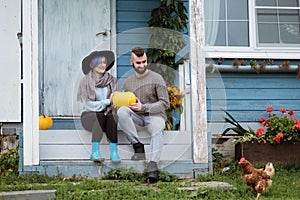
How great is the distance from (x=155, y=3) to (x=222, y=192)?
11.0 feet

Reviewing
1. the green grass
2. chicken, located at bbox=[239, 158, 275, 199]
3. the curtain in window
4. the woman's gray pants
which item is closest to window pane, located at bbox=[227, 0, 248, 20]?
the curtain in window

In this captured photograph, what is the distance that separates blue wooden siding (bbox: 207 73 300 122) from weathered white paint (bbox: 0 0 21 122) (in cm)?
243

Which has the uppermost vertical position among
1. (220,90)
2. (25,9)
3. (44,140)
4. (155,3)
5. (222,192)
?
(155,3)

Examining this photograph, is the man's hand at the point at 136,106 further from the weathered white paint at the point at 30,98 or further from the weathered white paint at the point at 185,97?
the weathered white paint at the point at 185,97

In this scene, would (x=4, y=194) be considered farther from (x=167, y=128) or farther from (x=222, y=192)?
(x=167, y=128)

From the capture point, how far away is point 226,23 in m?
7.29

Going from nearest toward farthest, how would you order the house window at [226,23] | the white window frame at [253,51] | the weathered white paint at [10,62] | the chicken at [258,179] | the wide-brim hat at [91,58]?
1. the chicken at [258,179]
2. the wide-brim hat at [91,58]
3. the weathered white paint at [10,62]
4. the white window frame at [253,51]
5. the house window at [226,23]

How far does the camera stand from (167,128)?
6457mm

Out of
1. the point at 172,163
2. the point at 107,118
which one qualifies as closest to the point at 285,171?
the point at 172,163

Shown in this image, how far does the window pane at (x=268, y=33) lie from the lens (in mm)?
7297

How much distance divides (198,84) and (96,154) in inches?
46.9

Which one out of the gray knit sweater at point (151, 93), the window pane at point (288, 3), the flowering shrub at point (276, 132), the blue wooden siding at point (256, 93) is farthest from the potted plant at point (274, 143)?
the window pane at point (288, 3)

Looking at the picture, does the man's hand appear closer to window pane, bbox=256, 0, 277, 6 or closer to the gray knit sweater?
the gray knit sweater

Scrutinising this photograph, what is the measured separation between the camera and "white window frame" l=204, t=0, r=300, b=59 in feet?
23.3
